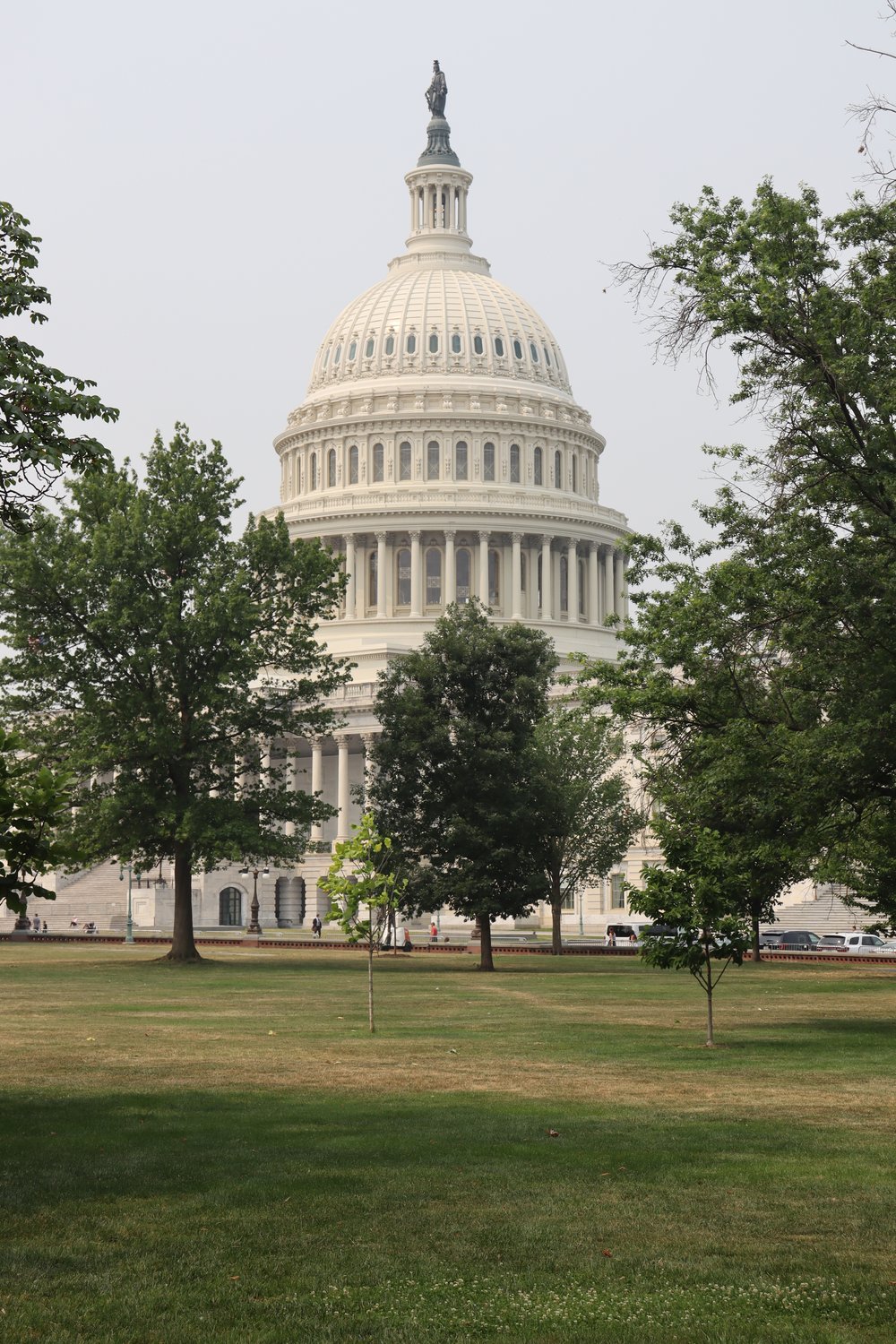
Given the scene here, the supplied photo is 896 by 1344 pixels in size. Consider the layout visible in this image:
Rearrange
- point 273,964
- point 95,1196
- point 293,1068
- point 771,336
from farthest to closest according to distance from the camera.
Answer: point 273,964 < point 771,336 < point 293,1068 < point 95,1196

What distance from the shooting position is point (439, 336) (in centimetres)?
15725

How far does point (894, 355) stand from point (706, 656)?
6.79m

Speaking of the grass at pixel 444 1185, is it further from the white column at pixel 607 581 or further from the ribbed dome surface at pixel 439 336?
the ribbed dome surface at pixel 439 336

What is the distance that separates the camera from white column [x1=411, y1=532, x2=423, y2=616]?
149 meters

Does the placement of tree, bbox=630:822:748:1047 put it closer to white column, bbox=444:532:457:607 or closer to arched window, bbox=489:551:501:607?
white column, bbox=444:532:457:607

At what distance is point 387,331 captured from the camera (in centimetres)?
15825

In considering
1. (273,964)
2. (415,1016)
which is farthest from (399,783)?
(415,1016)

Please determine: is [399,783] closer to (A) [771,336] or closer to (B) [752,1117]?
(A) [771,336]

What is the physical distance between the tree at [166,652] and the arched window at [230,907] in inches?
2444

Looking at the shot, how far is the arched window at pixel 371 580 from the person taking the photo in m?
152

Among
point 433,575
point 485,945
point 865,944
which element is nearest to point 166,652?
point 485,945

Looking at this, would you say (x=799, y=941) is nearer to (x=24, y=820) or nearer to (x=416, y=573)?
(x=416, y=573)

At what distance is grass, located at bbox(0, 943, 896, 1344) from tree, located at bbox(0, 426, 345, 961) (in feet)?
92.5

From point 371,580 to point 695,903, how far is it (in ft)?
402
